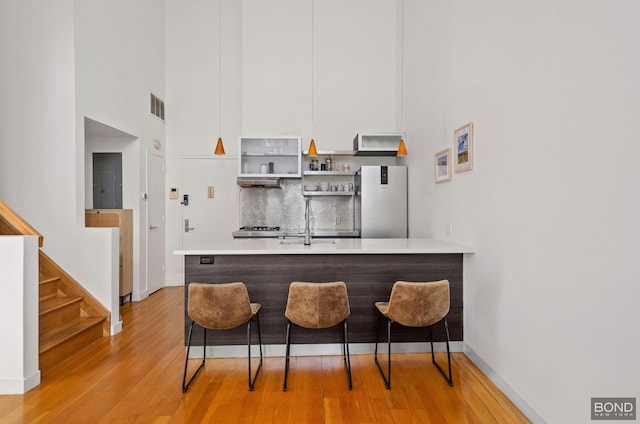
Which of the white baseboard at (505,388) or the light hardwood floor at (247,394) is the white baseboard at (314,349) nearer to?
the light hardwood floor at (247,394)

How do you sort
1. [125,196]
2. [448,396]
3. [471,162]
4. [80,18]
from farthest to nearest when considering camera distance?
1. [125,196]
2. [80,18]
3. [471,162]
4. [448,396]

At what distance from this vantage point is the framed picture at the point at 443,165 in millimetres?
3568

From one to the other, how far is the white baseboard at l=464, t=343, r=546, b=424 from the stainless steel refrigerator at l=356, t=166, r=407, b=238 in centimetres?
Answer: 217

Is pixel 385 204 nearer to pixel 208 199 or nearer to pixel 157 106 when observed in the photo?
pixel 208 199

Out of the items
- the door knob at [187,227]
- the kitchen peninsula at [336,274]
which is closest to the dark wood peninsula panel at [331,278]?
the kitchen peninsula at [336,274]

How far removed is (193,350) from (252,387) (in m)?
0.77

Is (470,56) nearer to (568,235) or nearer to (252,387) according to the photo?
(568,235)

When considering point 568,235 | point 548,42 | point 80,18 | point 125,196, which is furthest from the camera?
point 125,196

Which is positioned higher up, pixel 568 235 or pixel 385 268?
pixel 568 235

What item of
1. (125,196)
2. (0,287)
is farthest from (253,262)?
(125,196)

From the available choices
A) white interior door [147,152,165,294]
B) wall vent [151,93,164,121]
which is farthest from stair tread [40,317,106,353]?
→ wall vent [151,93,164,121]

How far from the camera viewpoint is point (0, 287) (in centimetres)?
255

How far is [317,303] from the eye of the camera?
8.45ft

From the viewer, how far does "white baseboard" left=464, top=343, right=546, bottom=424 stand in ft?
7.24
